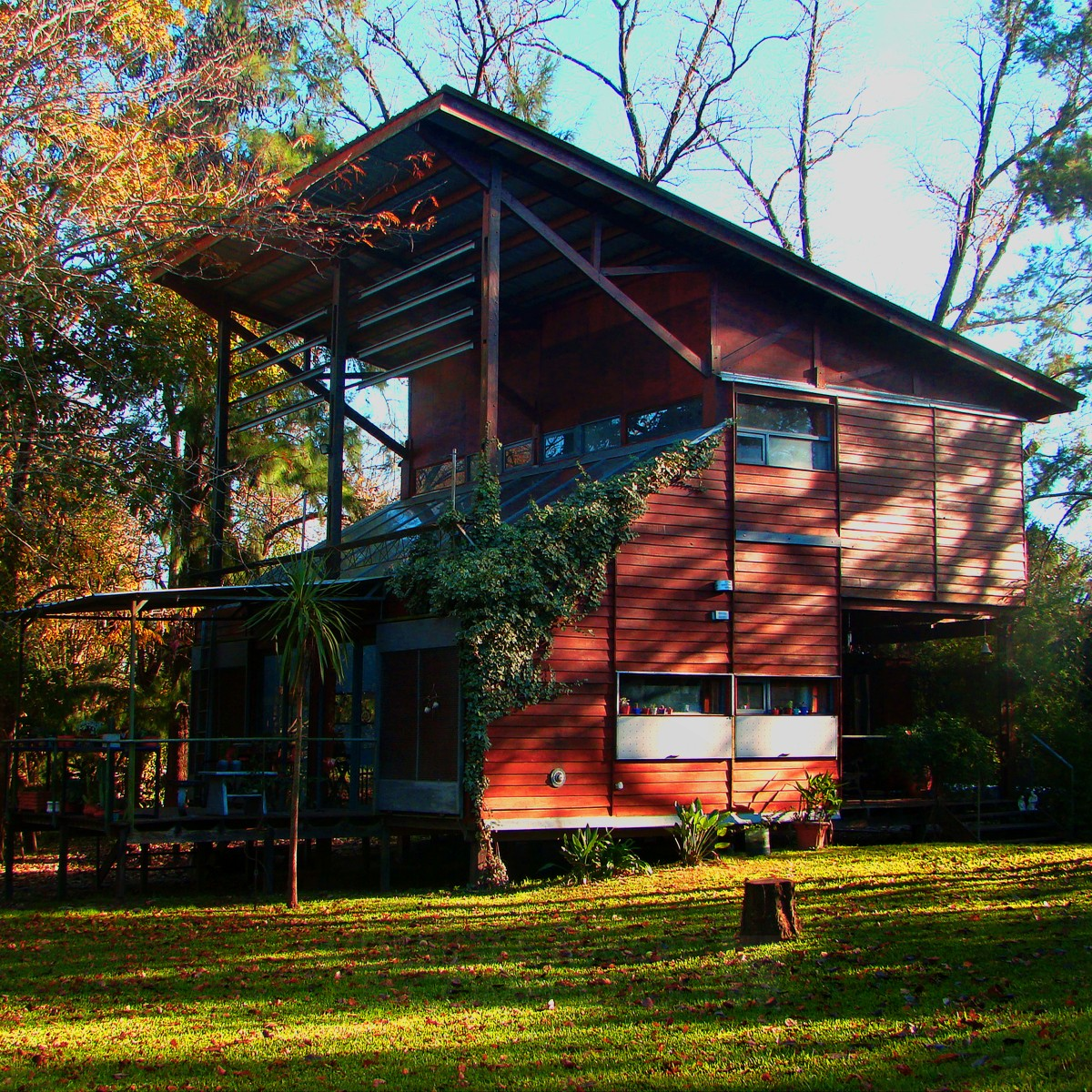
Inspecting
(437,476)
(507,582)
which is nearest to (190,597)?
(507,582)

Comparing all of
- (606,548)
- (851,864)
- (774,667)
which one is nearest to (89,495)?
(606,548)

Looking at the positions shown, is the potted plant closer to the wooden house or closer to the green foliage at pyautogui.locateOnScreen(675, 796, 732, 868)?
the wooden house

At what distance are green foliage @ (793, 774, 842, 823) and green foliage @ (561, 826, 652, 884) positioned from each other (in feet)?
9.82

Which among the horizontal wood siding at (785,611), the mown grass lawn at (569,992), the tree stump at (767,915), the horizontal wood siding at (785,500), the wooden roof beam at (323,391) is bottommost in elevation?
the mown grass lawn at (569,992)

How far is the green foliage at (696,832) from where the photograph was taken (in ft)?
46.1

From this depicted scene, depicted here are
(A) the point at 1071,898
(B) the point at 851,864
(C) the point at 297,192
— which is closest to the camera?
(A) the point at 1071,898

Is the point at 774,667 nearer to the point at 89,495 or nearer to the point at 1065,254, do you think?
Answer: the point at 89,495

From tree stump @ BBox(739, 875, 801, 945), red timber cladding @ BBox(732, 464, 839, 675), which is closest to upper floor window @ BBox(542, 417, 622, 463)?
red timber cladding @ BBox(732, 464, 839, 675)

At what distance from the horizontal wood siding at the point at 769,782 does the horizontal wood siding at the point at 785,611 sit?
120cm

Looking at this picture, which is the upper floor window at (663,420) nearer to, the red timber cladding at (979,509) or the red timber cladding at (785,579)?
the red timber cladding at (785,579)

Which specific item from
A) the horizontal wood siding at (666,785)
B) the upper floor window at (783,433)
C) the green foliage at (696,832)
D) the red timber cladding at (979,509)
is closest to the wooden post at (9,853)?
the horizontal wood siding at (666,785)

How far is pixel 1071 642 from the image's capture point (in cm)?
1808

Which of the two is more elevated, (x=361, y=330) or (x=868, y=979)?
(x=361, y=330)

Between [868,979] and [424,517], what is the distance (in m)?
11.3
